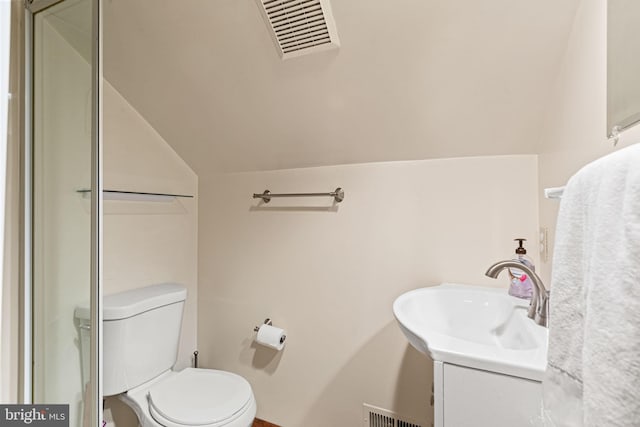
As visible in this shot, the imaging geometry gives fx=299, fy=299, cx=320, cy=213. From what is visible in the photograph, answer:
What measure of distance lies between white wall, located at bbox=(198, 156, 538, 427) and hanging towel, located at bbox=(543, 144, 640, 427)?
81 centimetres

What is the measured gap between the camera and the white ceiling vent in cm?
106

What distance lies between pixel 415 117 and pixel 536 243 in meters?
0.71

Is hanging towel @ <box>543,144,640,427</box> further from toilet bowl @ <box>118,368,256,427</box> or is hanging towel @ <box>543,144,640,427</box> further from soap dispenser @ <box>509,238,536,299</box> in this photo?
toilet bowl @ <box>118,368,256,427</box>

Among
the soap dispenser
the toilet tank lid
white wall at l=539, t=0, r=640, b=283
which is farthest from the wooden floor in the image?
white wall at l=539, t=0, r=640, b=283

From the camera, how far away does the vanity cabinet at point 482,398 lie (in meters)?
0.66

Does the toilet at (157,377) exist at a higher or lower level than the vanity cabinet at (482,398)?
lower

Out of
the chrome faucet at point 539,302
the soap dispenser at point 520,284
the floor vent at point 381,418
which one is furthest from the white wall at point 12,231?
the soap dispenser at point 520,284

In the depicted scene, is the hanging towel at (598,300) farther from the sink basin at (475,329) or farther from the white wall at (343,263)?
the white wall at (343,263)

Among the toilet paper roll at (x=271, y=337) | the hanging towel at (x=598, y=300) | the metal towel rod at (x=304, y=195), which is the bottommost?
the toilet paper roll at (x=271, y=337)

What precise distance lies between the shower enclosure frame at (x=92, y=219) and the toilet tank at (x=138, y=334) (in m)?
0.34

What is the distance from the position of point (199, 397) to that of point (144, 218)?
0.95 meters

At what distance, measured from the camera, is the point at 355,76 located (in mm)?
1217

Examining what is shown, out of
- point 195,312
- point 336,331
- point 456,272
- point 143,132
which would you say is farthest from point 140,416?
point 456,272

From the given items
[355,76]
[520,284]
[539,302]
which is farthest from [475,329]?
[355,76]
